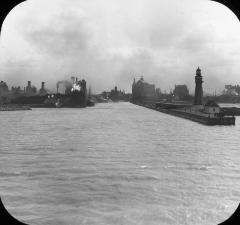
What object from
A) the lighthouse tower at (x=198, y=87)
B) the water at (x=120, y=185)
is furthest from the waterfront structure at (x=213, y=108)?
the water at (x=120, y=185)

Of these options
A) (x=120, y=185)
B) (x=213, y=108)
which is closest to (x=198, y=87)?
(x=213, y=108)

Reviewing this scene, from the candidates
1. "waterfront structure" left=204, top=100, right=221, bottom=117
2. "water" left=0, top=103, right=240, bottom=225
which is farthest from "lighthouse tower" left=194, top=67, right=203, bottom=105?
"water" left=0, top=103, right=240, bottom=225

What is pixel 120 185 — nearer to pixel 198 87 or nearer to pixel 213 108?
pixel 213 108

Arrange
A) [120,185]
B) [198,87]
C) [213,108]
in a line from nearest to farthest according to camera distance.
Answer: [120,185], [213,108], [198,87]

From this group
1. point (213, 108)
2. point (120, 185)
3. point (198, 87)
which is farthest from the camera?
point (198, 87)

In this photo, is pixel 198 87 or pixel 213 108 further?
pixel 198 87

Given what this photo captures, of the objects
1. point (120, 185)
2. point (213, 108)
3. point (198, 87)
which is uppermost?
point (198, 87)

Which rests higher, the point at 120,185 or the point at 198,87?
the point at 198,87

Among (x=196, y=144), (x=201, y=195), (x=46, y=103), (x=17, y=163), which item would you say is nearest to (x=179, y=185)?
(x=201, y=195)

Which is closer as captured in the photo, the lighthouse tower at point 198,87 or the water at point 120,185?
the water at point 120,185

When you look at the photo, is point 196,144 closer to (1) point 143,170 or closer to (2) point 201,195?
(1) point 143,170

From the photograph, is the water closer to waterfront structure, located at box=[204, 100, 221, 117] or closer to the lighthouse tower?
waterfront structure, located at box=[204, 100, 221, 117]

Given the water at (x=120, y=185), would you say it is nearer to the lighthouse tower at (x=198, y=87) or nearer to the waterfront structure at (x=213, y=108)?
the waterfront structure at (x=213, y=108)
